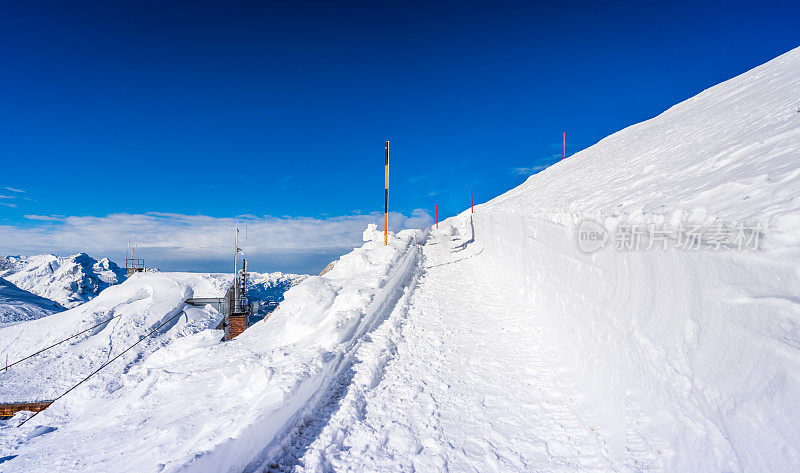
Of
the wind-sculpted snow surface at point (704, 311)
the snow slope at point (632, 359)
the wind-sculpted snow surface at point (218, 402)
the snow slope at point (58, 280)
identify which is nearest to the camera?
the wind-sculpted snow surface at point (704, 311)

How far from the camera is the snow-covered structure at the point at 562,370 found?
2396 millimetres

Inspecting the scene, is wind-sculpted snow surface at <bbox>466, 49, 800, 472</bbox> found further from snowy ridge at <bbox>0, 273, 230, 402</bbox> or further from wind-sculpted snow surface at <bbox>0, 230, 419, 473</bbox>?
snowy ridge at <bbox>0, 273, 230, 402</bbox>

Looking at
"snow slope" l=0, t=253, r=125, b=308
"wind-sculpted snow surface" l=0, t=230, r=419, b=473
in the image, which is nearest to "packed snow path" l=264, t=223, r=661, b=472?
"wind-sculpted snow surface" l=0, t=230, r=419, b=473

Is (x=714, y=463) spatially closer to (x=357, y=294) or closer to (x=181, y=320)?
(x=357, y=294)

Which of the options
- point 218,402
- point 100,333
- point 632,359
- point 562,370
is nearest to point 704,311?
point 632,359

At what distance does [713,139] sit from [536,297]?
4.10 meters

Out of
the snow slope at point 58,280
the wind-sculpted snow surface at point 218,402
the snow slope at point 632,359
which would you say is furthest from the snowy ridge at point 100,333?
the snow slope at point 58,280

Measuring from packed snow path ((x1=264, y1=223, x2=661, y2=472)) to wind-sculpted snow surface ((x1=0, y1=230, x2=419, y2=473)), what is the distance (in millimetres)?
323

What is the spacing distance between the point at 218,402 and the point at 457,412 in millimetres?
2645

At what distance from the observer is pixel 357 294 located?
7598 mm

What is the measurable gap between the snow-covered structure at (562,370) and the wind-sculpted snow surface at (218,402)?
0.10 feet

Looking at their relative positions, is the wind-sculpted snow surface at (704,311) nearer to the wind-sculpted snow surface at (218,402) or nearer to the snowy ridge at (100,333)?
the wind-sculpted snow surface at (218,402)

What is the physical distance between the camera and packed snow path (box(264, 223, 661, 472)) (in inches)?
126

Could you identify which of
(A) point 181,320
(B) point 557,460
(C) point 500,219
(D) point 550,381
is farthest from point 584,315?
(A) point 181,320
